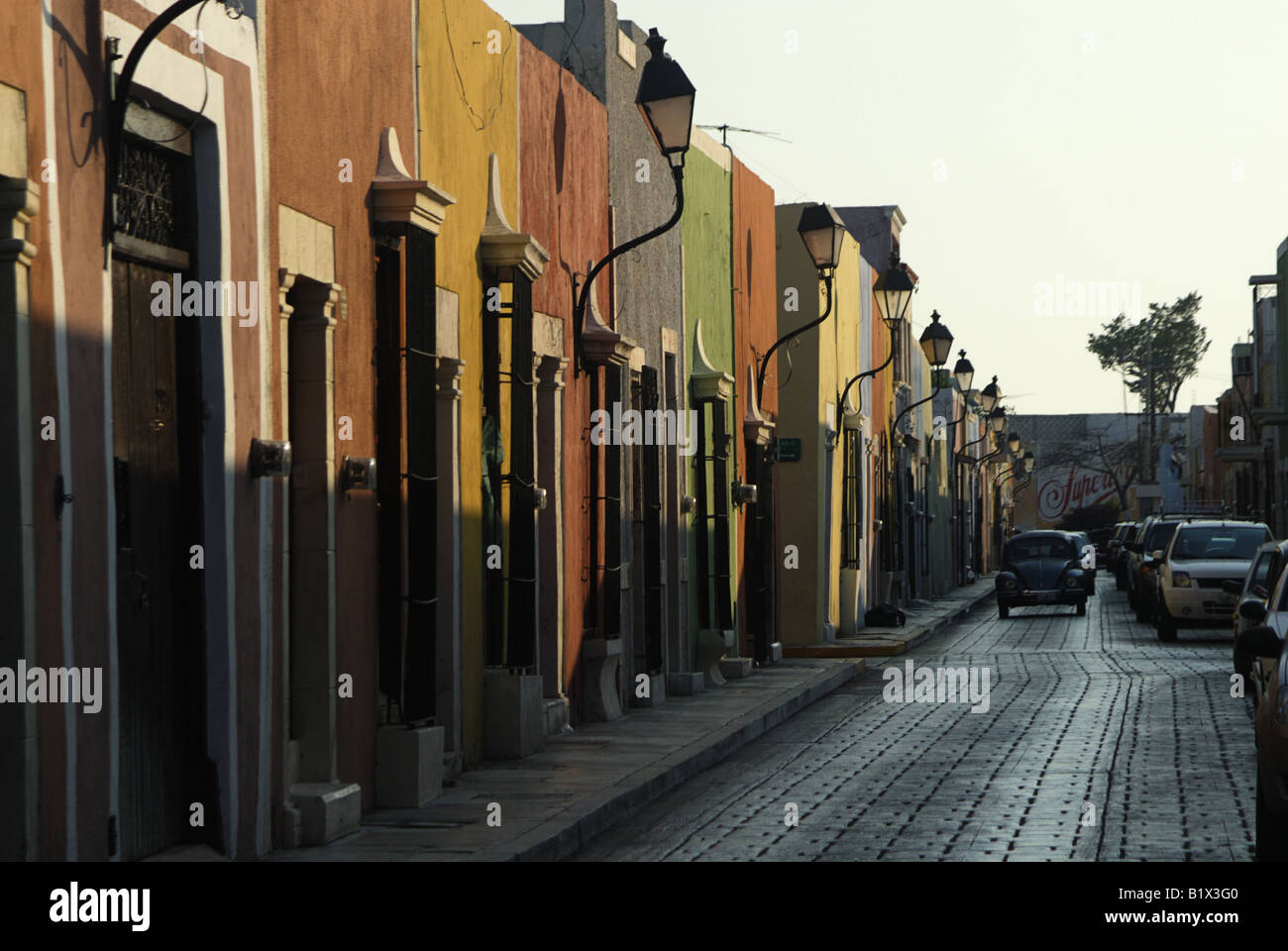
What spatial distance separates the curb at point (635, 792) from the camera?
383 inches

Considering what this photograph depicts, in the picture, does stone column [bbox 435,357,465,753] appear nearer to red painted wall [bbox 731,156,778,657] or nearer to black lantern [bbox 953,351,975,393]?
red painted wall [bbox 731,156,778,657]

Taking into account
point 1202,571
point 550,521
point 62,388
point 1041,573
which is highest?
point 62,388

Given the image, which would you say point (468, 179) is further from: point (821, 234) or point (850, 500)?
point (850, 500)

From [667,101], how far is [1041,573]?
26943mm

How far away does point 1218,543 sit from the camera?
3103 centimetres

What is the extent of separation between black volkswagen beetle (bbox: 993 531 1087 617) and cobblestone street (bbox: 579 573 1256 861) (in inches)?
726

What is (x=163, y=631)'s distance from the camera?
9.07m

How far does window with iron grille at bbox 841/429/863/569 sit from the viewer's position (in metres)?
33.3

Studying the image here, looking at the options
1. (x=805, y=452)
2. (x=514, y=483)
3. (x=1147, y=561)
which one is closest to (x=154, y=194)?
(x=514, y=483)

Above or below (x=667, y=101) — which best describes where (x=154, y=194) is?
below

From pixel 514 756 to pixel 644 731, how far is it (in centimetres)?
219

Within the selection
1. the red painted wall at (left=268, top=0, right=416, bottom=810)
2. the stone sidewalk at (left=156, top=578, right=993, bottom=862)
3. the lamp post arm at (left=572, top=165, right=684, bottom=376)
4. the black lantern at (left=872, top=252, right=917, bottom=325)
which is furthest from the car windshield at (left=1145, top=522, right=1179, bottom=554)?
the red painted wall at (left=268, top=0, right=416, bottom=810)
